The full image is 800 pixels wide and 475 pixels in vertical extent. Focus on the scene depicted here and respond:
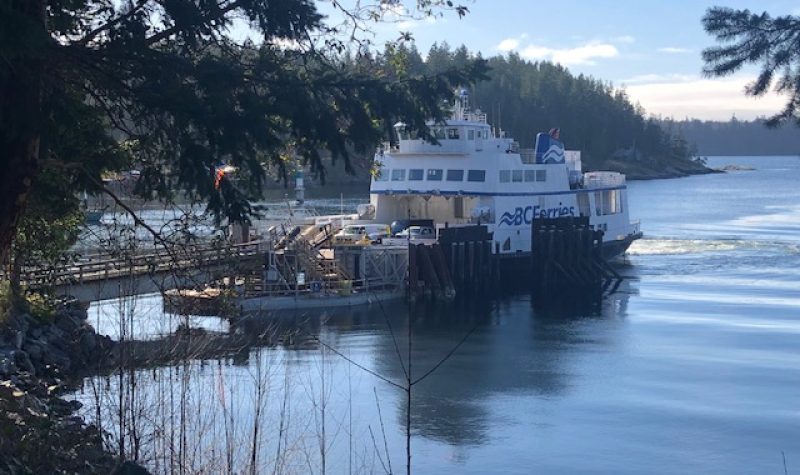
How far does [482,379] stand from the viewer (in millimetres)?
24391

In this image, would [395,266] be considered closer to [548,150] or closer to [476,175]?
[476,175]

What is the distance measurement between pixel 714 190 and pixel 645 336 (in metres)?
95.3

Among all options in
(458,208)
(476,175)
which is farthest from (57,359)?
(458,208)

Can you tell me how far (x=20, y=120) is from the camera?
816 centimetres

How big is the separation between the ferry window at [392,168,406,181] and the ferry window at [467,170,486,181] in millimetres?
2560

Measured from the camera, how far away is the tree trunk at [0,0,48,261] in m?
8.13

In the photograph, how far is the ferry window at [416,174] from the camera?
41.9 m

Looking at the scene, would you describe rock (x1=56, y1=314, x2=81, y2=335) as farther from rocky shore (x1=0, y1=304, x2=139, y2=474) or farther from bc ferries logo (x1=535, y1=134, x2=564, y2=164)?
bc ferries logo (x1=535, y1=134, x2=564, y2=164)

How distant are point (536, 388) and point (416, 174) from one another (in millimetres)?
19272

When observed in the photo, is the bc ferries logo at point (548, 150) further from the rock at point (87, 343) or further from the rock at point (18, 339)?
the rock at point (18, 339)

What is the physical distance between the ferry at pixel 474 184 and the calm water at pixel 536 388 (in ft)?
14.7

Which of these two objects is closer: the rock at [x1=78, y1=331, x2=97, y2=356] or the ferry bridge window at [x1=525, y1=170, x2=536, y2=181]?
the rock at [x1=78, y1=331, x2=97, y2=356]

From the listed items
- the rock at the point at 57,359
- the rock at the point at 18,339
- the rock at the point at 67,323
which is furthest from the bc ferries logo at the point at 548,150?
the rock at the point at 18,339

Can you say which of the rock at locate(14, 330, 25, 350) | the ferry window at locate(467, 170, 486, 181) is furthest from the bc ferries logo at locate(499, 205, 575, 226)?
the rock at locate(14, 330, 25, 350)
